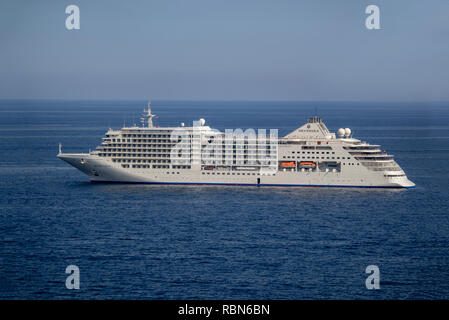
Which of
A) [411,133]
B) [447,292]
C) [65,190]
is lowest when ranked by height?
[447,292]

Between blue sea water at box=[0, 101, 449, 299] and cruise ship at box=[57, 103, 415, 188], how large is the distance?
1792 mm

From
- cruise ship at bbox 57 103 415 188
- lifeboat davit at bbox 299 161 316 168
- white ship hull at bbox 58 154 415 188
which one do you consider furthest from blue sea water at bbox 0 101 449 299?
lifeboat davit at bbox 299 161 316 168

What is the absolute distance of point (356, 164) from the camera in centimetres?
6662

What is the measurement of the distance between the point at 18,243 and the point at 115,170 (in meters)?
25.7

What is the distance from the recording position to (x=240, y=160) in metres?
68.8

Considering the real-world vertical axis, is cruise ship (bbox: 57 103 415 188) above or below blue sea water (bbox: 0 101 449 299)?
above

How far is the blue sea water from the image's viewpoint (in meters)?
36.4

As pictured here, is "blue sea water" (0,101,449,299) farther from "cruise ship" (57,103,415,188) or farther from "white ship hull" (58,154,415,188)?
"cruise ship" (57,103,415,188)

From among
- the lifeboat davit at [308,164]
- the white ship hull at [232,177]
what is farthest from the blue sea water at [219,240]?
→ the lifeboat davit at [308,164]

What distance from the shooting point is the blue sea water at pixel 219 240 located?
36406 millimetres

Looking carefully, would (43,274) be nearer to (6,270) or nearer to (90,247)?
(6,270)

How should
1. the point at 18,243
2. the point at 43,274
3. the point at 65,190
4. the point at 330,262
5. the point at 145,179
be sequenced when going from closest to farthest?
the point at 43,274 < the point at 330,262 < the point at 18,243 < the point at 65,190 < the point at 145,179

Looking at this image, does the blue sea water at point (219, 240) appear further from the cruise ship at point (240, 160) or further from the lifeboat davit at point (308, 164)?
the lifeboat davit at point (308, 164)
